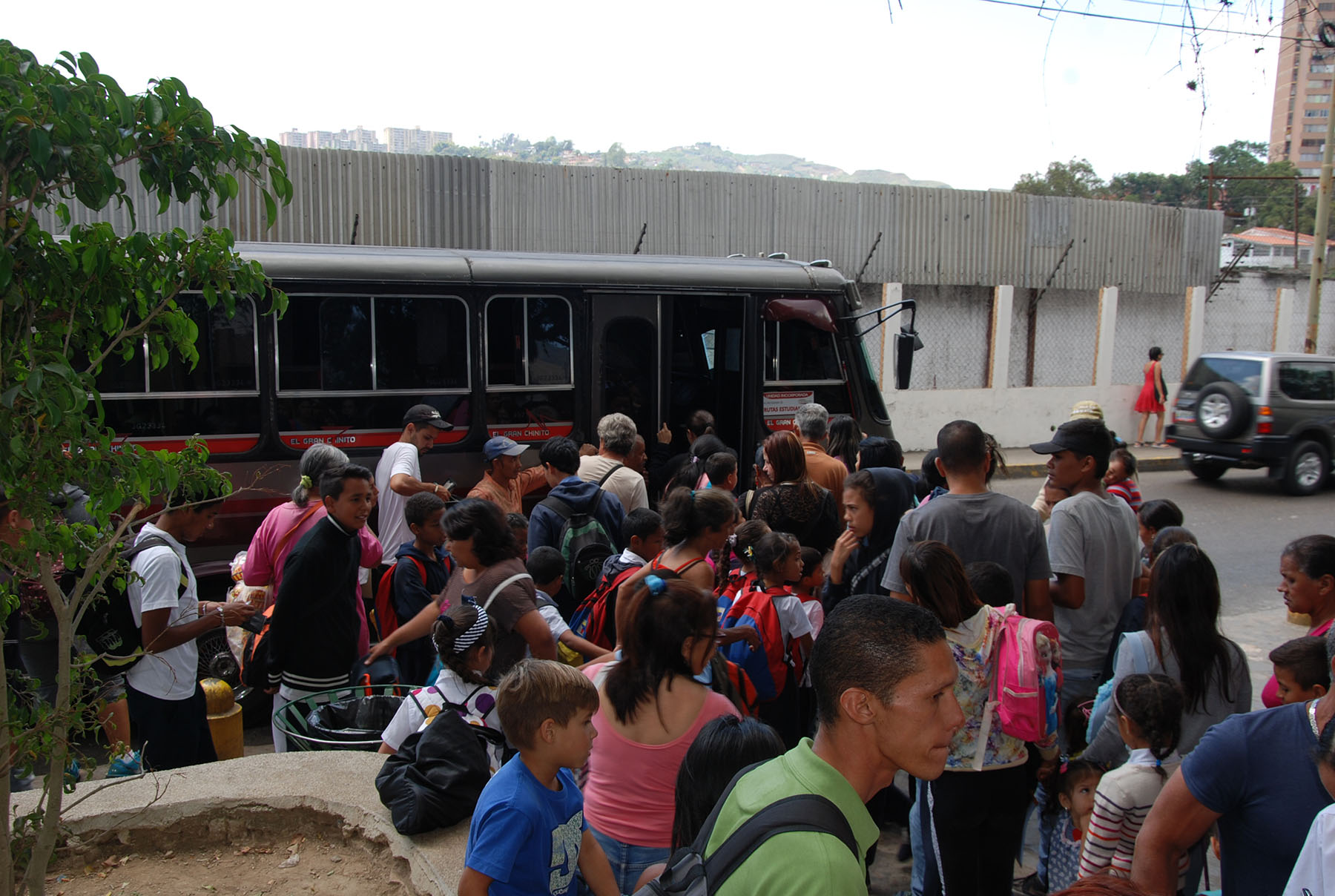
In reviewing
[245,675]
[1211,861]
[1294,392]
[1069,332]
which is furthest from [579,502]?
[1069,332]

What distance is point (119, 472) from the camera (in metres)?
2.60

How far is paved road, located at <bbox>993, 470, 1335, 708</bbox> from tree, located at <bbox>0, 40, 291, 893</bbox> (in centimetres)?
667

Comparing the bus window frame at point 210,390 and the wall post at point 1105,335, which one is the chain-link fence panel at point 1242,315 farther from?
the bus window frame at point 210,390

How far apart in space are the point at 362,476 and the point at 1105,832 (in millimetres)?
3316

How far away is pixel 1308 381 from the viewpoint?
1416cm

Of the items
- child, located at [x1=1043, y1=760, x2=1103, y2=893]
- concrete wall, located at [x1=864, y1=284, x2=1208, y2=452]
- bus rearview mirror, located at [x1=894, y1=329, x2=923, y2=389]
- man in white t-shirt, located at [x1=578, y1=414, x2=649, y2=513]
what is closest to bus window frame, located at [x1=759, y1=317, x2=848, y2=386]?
bus rearview mirror, located at [x1=894, y1=329, x2=923, y2=389]

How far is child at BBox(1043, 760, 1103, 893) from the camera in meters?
3.79

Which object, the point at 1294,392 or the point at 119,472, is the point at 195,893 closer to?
the point at 119,472

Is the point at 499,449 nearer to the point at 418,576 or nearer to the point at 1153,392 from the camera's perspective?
the point at 418,576

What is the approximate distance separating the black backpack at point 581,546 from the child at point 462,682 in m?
1.98

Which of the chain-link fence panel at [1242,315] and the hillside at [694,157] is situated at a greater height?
the hillside at [694,157]

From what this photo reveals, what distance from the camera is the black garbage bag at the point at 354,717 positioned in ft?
14.4

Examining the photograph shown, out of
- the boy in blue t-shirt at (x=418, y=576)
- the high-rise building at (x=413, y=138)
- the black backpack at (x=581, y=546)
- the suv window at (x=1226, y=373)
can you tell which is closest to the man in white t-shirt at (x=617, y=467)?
the black backpack at (x=581, y=546)

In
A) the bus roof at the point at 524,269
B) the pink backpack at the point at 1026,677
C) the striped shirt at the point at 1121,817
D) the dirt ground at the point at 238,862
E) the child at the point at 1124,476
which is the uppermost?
the bus roof at the point at 524,269
